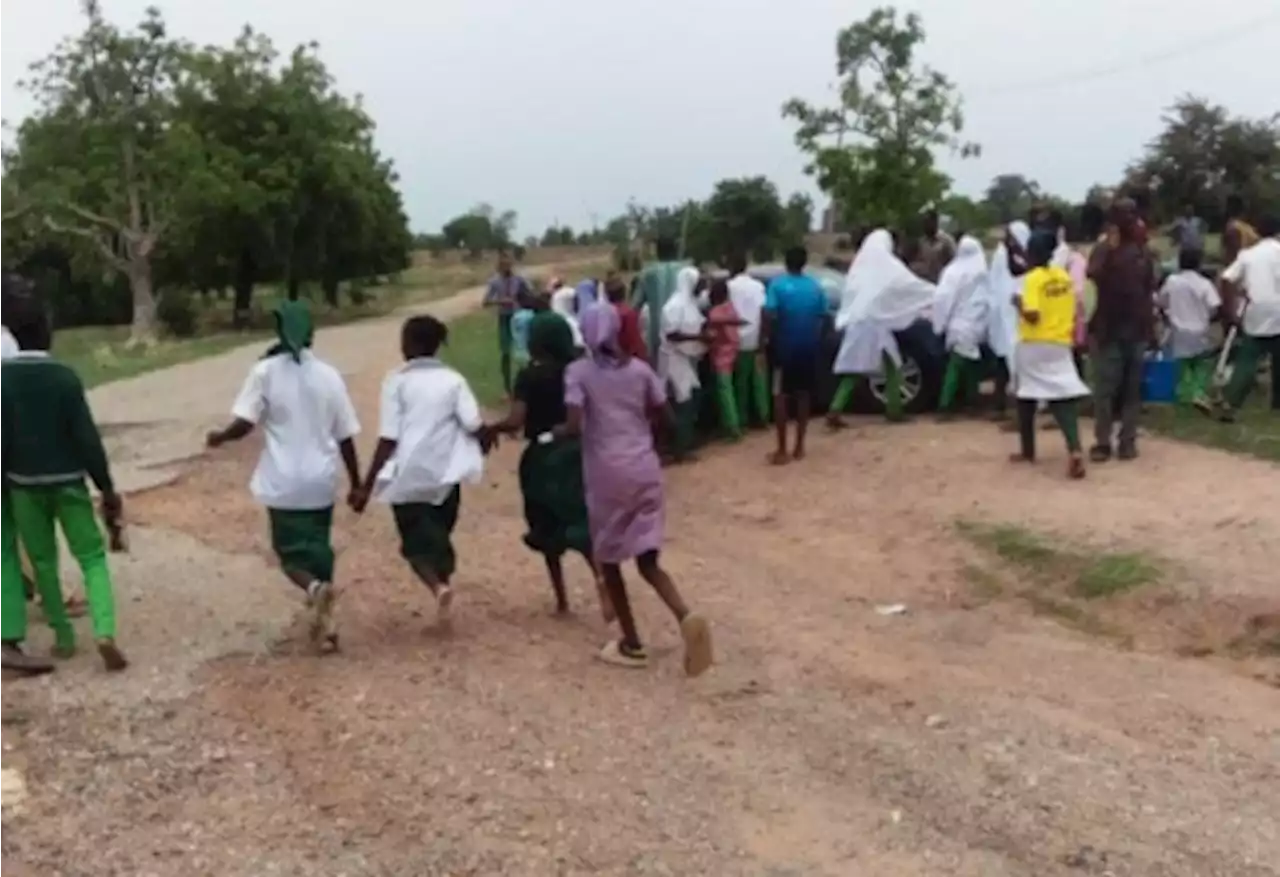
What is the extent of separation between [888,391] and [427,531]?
23.2 feet

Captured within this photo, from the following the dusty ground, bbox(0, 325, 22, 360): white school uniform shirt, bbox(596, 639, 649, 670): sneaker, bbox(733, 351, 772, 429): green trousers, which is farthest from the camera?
bbox(733, 351, 772, 429): green trousers

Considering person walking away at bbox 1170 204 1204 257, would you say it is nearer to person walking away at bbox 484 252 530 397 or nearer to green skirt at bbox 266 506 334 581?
person walking away at bbox 484 252 530 397

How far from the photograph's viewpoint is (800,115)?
3347cm

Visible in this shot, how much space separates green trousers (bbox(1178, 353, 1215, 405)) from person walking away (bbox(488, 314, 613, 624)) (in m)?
7.39

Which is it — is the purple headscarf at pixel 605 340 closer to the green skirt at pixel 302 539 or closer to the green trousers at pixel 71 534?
the green skirt at pixel 302 539

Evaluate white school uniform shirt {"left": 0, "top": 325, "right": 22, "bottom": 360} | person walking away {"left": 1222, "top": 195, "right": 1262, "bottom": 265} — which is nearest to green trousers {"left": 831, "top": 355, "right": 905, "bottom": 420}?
person walking away {"left": 1222, "top": 195, "right": 1262, "bottom": 265}

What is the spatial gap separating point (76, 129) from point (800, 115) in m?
18.0

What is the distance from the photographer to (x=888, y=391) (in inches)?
567

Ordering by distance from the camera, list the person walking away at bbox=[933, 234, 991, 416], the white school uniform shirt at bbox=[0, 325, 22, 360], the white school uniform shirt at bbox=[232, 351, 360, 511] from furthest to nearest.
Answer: the person walking away at bbox=[933, 234, 991, 416], the white school uniform shirt at bbox=[0, 325, 22, 360], the white school uniform shirt at bbox=[232, 351, 360, 511]

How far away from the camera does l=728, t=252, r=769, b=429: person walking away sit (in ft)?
45.9

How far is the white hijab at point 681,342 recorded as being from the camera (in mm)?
13477

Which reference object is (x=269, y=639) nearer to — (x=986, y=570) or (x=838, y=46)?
(x=986, y=570)

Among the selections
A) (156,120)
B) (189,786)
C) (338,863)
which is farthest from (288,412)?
(156,120)

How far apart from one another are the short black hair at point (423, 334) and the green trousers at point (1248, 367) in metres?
7.79
